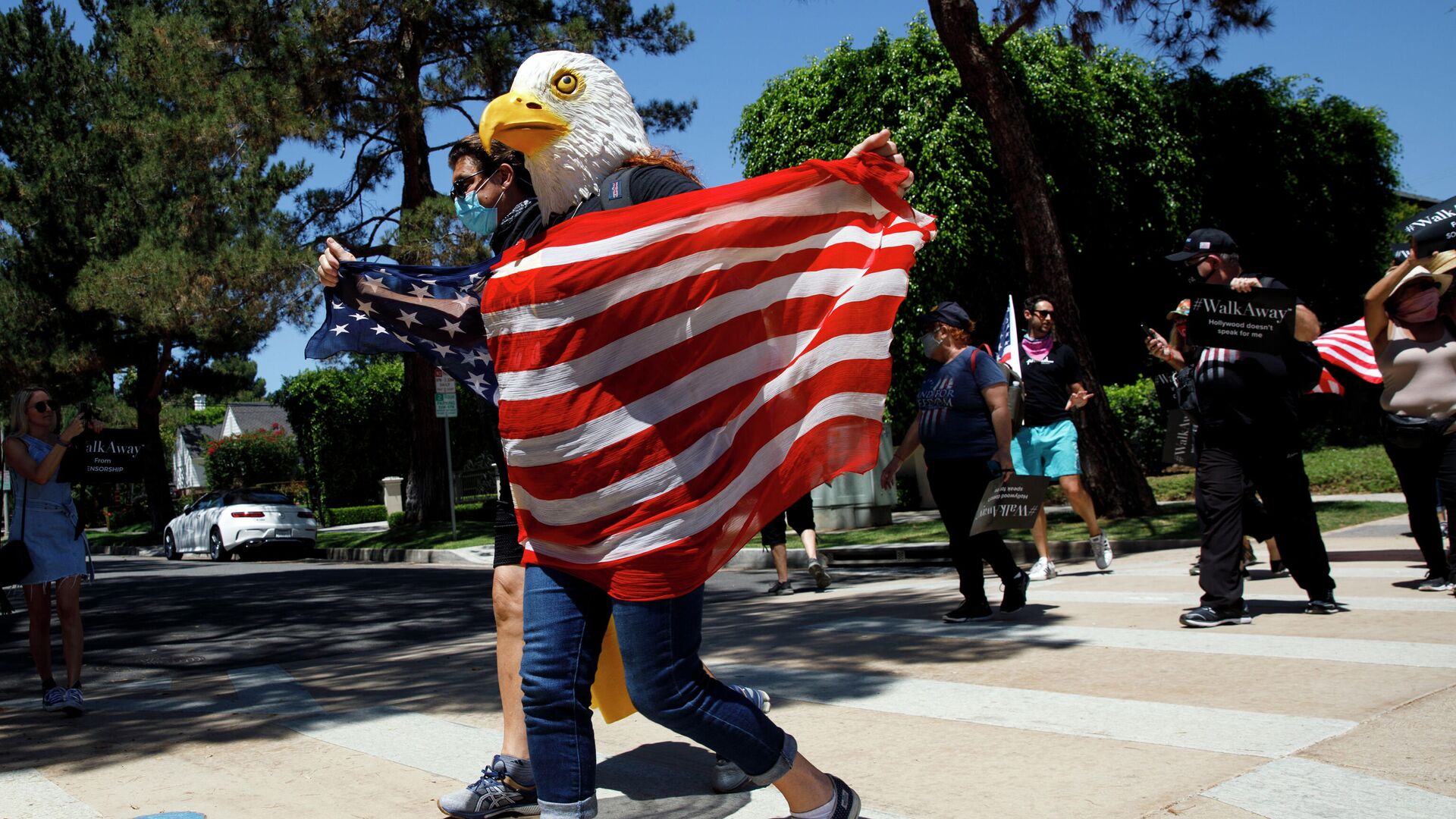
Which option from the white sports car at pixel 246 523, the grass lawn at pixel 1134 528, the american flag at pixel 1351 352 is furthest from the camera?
the white sports car at pixel 246 523

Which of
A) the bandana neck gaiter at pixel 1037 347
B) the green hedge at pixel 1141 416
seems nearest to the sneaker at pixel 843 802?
the bandana neck gaiter at pixel 1037 347

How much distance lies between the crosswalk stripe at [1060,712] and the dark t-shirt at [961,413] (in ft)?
6.14

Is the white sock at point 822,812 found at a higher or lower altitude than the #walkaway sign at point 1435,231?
lower

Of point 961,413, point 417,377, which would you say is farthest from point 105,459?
point 417,377

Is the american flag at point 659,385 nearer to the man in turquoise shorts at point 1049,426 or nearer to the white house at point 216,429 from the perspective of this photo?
the man in turquoise shorts at point 1049,426

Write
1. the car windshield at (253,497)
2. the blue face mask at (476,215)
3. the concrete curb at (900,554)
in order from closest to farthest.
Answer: the blue face mask at (476,215)
the concrete curb at (900,554)
the car windshield at (253,497)

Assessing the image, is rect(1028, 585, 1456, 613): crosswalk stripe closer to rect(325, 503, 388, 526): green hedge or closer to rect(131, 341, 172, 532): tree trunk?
rect(325, 503, 388, 526): green hedge

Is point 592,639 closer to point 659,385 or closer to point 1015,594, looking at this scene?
point 659,385

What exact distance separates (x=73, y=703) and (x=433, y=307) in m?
3.50

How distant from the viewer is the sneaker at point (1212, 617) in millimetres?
5531

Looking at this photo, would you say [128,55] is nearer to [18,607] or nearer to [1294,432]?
[18,607]

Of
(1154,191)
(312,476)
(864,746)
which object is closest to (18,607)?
(864,746)

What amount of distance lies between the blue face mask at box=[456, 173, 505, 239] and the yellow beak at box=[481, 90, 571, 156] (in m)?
0.66

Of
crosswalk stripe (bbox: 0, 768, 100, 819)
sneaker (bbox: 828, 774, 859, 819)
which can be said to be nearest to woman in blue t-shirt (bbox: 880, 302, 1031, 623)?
sneaker (bbox: 828, 774, 859, 819)
